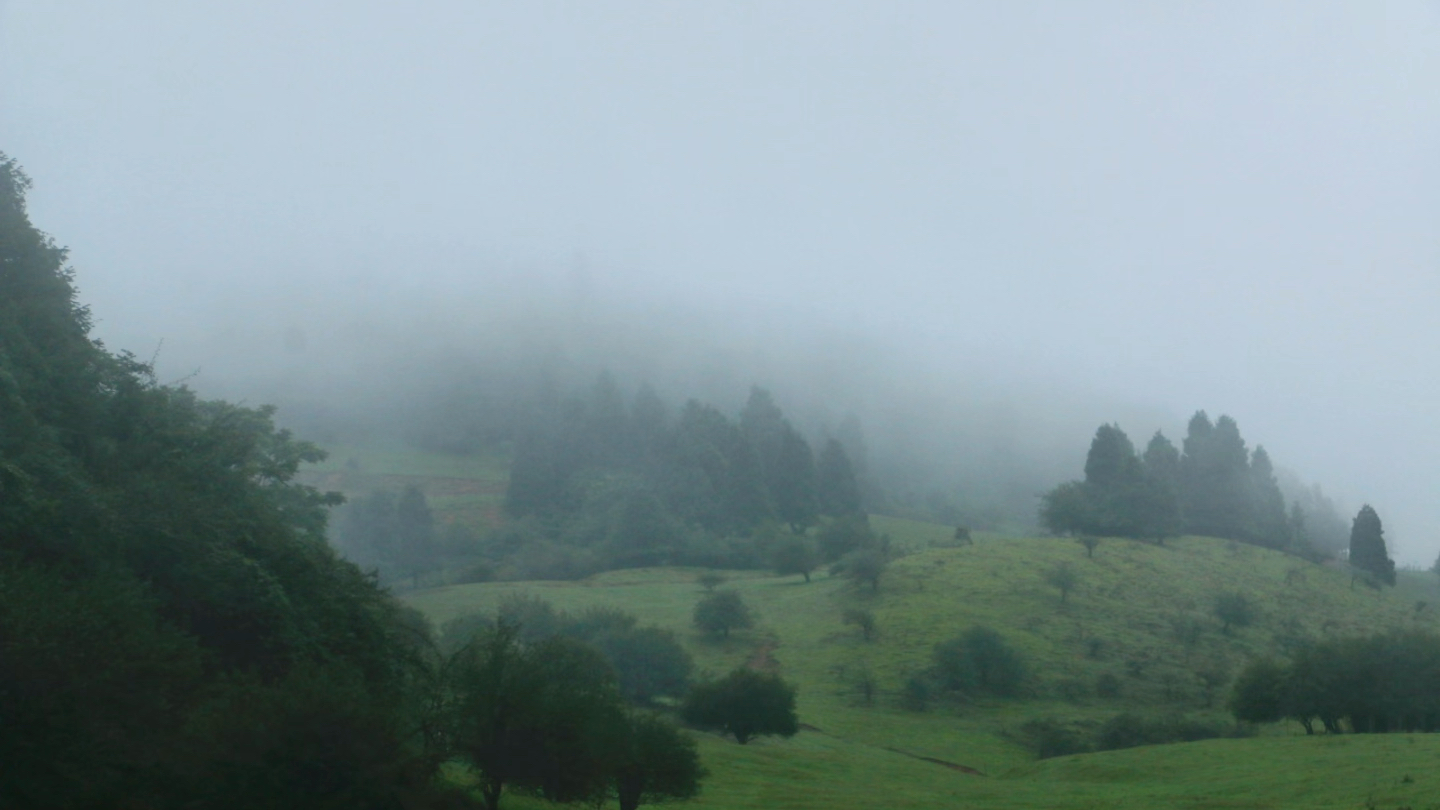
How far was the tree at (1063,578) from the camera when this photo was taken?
263 ft

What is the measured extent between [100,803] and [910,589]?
67359mm

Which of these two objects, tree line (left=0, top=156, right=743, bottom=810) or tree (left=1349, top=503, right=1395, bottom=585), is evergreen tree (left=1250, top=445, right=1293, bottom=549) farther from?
tree line (left=0, top=156, right=743, bottom=810)

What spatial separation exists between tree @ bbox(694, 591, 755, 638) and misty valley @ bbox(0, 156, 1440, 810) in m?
0.22

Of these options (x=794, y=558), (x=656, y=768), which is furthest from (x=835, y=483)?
(x=656, y=768)

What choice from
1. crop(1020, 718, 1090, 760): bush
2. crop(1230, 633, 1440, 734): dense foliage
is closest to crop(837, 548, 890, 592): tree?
crop(1020, 718, 1090, 760): bush

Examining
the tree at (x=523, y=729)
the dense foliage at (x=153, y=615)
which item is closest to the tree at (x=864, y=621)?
the dense foliage at (x=153, y=615)

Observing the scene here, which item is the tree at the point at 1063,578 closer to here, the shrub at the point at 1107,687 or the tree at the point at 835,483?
the shrub at the point at 1107,687

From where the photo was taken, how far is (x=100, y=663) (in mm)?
20312

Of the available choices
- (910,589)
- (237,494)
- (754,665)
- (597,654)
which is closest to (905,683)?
(754,665)

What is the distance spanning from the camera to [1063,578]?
80.4 meters

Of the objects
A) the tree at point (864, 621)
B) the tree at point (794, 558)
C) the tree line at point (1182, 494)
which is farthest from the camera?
the tree line at point (1182, 494)

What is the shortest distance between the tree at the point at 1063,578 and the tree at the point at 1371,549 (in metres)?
39.2

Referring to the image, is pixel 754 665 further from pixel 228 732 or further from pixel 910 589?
pixel 228 732

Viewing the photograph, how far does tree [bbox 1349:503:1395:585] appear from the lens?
10406cm
